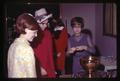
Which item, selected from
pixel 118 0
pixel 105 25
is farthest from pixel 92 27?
pixel 118 0

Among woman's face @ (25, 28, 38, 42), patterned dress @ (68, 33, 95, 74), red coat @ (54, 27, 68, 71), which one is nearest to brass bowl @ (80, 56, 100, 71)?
patterned dress @ (68, 33, 95, 74)

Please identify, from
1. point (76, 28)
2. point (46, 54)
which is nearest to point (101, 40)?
point (76, 28)

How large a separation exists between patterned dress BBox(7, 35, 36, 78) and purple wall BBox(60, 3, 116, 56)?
1.09 ft

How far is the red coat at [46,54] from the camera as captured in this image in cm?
245

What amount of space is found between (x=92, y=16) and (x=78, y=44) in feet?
0.74

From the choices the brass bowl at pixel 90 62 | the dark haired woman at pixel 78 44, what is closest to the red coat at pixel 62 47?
the dark haired woman at pixel 78 44

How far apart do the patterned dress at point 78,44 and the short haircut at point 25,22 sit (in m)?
0.28

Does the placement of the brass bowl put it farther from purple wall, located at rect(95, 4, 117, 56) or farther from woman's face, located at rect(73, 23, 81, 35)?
woman's face, located at rect(73, 23, 81, 35)

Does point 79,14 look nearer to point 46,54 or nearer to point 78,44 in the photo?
point 78,44

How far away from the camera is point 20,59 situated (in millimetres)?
2430

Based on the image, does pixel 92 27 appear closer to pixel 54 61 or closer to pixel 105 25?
pixel 105 25

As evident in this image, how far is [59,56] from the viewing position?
2455 mm

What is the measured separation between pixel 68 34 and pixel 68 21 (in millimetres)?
93

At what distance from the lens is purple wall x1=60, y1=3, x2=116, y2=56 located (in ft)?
8.02
